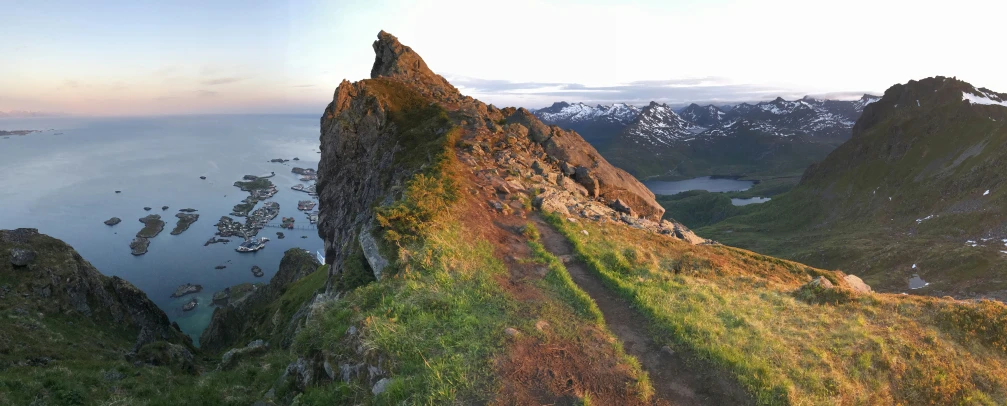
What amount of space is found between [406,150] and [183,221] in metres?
168

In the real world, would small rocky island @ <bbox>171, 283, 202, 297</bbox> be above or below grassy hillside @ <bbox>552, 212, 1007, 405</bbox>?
below

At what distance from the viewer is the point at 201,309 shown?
10006 cm

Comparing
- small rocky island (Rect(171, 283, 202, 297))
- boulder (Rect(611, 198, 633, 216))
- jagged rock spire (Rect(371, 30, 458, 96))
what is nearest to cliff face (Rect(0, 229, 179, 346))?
jagged rock spire (Rect(371, 30, 458, 96))

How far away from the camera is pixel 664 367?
1173 centimetres

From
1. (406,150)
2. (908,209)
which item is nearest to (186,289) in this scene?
(406,150)

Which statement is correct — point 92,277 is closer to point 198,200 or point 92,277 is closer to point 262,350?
point 262,350

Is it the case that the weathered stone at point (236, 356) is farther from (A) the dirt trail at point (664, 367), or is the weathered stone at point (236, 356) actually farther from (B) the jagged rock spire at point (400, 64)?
(B) the jagged rock spire at point (400, 64)

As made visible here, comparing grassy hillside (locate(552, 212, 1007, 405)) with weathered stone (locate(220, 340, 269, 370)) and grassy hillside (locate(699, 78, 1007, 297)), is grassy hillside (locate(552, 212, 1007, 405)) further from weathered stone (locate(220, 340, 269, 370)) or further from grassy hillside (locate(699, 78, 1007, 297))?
grassy hillside (locate(699, 78, 1007, 297))

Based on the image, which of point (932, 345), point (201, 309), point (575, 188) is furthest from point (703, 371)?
point (201, 309)

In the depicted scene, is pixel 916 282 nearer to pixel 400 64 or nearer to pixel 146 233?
pixel 400 64

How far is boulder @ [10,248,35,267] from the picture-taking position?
42.3 m

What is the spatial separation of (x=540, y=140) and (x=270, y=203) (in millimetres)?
186284

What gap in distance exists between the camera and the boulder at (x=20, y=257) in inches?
1666

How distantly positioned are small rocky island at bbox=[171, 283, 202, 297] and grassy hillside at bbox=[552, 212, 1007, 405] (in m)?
125
